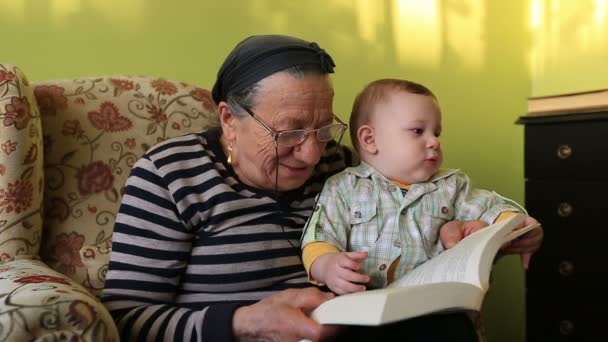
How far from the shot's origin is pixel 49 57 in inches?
51.9

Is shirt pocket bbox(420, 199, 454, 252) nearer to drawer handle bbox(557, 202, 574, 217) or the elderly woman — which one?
the elderly woman

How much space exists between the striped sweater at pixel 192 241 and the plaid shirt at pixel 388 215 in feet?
0.29

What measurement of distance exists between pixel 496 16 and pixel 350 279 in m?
1.57

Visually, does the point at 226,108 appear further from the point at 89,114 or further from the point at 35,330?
the point at 35,330

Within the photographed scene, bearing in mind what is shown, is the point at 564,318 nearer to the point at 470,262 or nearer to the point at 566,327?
the point at 566,327

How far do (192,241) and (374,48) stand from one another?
40.8 inches

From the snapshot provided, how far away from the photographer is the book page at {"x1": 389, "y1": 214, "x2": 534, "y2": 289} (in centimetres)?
65

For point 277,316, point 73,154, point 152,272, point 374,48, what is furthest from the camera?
point 374,48

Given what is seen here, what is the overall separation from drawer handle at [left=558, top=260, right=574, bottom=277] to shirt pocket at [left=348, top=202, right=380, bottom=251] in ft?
2.80

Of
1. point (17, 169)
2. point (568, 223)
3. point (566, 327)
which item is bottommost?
point (566, 327)

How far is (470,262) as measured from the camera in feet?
2.21

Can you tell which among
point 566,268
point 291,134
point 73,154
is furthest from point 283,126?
point 566,268

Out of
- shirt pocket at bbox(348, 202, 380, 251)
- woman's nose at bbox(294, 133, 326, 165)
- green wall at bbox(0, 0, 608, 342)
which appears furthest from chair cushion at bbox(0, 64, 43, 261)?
shirt pocket at bbox(348, 202, 380, 251)

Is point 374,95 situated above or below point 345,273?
above
